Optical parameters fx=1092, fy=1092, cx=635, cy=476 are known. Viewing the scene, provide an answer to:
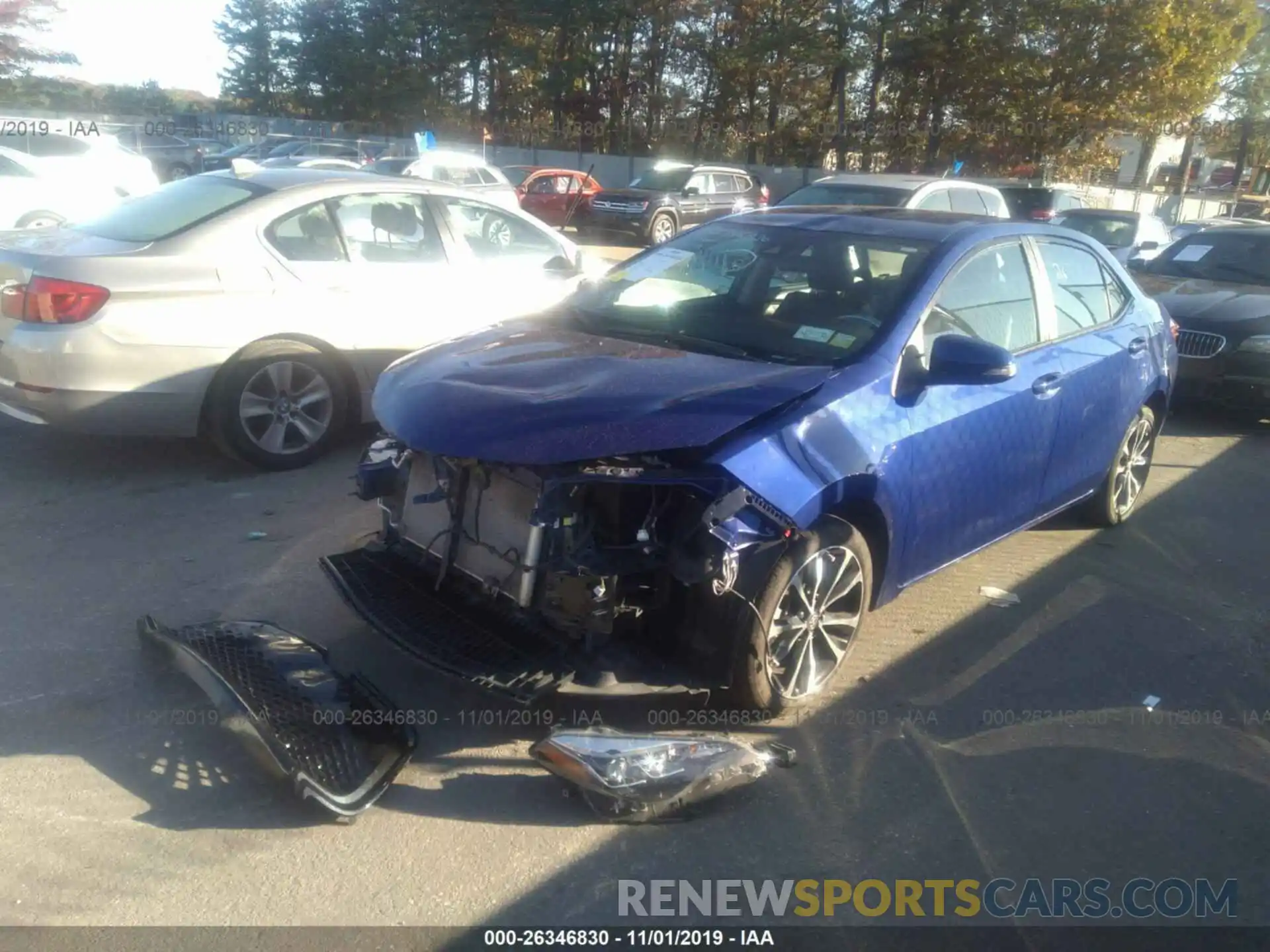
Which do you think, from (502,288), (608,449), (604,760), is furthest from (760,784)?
(502,288)

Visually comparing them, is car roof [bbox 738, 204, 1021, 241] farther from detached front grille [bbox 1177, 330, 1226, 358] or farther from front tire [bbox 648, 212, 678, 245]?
front tire [bbox 648, 212, 678, 245]

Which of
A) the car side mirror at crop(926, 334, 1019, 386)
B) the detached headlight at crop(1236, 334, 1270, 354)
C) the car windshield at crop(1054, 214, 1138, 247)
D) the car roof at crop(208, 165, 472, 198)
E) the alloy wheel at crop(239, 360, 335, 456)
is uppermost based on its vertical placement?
the car roof at crop(208, 165, 472, 198)

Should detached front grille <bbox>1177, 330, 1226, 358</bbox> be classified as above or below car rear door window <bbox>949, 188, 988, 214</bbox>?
below

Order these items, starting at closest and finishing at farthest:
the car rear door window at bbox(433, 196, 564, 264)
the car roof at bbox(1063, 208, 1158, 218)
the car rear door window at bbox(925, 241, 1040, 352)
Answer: the car rear door window at bbox(925, 241, 1040, 352), the car rear door window at bbox(433, 196, 564, 264), the car roof at bbox(1063, 208, 1158, 218)

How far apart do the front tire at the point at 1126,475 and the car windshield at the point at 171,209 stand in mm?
4894

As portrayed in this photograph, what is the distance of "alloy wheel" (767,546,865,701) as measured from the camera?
12.1 ft

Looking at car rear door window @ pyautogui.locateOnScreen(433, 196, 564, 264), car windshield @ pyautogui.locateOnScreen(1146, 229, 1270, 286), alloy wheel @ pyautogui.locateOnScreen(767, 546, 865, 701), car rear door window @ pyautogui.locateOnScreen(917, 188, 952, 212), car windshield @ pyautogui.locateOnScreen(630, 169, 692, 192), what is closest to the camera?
alloy wheel @ pyautogui.locateOnScreen(767, 546, 865, 701)

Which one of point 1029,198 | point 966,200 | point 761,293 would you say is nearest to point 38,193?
point 966,200

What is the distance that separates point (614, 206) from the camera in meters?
21.7

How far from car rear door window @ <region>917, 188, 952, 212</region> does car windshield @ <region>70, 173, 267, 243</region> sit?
26.1 ft

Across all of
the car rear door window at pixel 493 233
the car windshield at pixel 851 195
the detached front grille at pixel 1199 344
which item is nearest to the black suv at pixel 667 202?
the car windshield at pixel 851 195

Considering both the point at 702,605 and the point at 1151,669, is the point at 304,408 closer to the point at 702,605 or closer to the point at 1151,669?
the point at 702,605

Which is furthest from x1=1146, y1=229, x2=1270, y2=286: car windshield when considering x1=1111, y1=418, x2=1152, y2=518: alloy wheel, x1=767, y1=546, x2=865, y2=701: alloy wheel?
x1=767, y1=546, x2=865, y2=701: alloy wheel

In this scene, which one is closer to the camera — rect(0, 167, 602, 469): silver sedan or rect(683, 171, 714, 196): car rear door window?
rect(0, 167, 602, 469): silver sedan
